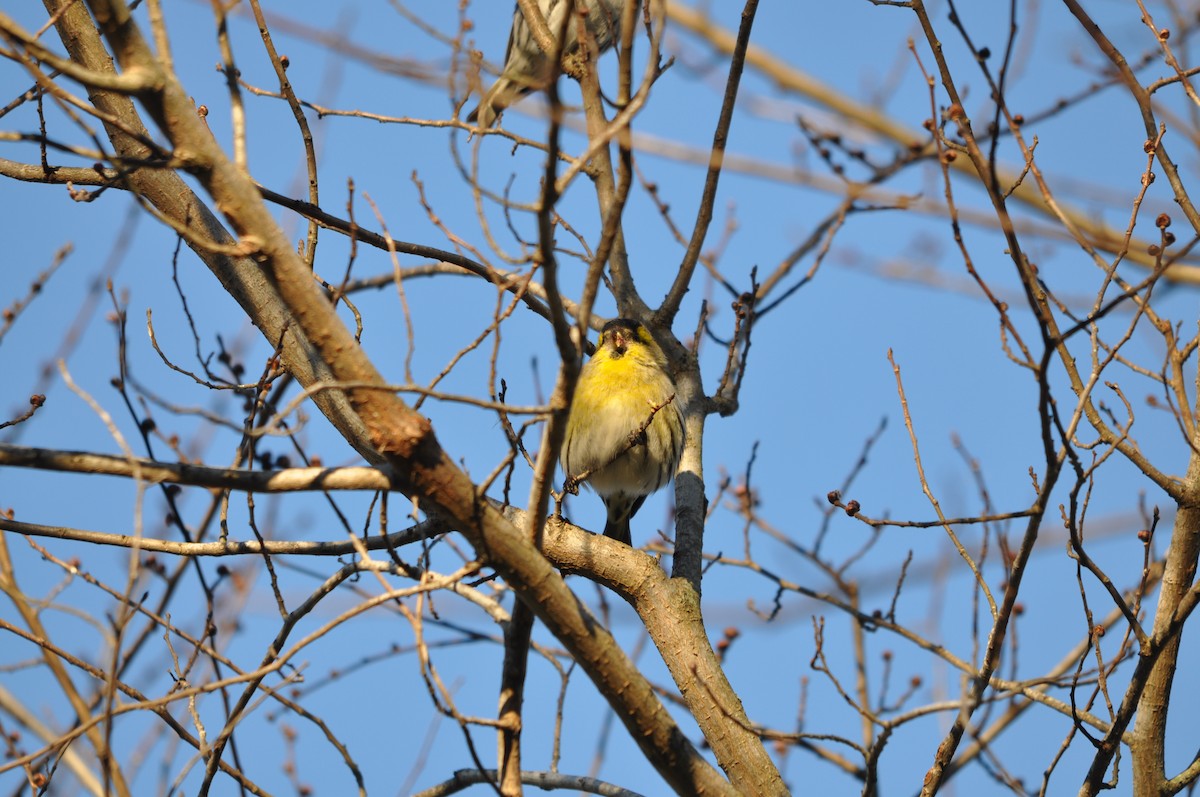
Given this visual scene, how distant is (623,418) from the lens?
5586 millimetres

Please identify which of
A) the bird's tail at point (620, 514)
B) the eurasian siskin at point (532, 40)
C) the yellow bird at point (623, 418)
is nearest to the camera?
the yellow bird at point (623, 418)

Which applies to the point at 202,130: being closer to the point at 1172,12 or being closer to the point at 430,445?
the point at 430,445

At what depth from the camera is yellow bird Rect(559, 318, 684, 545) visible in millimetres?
5609

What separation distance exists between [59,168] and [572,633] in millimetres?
2402

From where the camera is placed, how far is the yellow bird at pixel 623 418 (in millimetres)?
5609

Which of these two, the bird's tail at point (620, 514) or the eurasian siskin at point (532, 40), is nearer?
the bird's tail at point (620, 514)

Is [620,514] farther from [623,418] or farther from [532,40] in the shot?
[532,40]

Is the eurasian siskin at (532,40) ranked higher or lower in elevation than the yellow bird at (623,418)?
higher

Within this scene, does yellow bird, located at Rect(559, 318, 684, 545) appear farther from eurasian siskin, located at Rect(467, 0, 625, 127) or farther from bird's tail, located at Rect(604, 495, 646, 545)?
eurasian siskin, located at Rect(467, 0, 625, 127)

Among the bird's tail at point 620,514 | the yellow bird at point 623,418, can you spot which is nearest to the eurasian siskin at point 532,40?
the yellow bird at point 623,418

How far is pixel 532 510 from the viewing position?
272cm

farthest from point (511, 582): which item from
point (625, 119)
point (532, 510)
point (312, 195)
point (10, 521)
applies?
point (312, 195)

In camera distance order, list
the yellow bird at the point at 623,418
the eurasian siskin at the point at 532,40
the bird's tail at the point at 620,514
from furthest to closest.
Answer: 1. the eurasian siskin at the point at 532,40
2. the bird's tail at the point at 620,514
3. the yellow bird at the point at 623,418

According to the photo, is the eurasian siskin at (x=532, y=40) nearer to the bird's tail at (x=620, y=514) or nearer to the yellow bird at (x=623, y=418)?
the yellow bird at (x=623, y=418)
